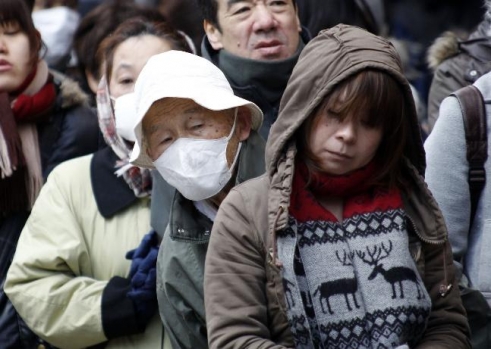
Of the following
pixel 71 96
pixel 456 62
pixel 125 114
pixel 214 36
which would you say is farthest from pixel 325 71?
pixel 71 96

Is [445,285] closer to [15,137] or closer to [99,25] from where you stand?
[15,137]

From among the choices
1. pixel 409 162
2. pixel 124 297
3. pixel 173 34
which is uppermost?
pixel 409 162

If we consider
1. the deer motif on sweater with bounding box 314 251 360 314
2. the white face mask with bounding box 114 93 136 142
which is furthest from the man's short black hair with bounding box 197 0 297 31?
the deer motif on sweater with bounding box 314 251 360 314

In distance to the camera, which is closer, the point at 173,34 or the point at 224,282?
the point at 224,282

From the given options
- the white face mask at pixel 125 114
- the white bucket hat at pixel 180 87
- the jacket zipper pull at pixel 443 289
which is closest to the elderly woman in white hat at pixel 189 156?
the white bucket hat at pixel 180 87

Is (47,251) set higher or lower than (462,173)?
lower

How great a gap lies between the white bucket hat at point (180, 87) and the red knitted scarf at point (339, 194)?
536 millimetres

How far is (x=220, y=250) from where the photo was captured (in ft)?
11.0

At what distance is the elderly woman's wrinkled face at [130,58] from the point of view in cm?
489

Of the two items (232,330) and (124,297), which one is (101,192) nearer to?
(124,297)

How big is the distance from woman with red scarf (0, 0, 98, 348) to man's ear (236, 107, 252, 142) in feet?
4.55

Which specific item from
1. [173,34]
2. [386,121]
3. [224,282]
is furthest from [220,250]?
[173,34]

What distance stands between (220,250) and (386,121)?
586 mm

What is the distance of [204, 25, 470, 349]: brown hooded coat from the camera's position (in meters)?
3.29
